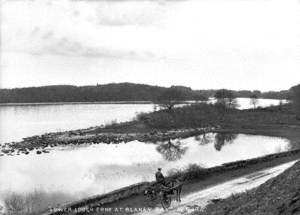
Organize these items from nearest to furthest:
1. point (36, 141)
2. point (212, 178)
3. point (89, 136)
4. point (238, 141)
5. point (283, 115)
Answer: point (212, 178) < point (238, 141) < point (36, 141) < point (89, 136) < point (283, 115)

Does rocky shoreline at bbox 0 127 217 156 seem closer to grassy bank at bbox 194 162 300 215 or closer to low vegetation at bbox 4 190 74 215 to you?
low vegetation at bbox 4 190 74 215

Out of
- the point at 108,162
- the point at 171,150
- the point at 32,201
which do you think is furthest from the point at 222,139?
the point at 32,201

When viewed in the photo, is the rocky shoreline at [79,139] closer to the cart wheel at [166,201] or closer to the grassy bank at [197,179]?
the grassy bank at [197,179]

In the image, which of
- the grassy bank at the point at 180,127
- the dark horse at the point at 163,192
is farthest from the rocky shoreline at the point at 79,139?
the dark horse at the point at 163,192

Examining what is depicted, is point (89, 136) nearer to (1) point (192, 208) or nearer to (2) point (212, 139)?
(2) point (212, 139)

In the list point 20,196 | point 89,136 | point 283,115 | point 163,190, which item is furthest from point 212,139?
point 163,190

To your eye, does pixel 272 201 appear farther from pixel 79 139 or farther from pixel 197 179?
pixel 79 139
